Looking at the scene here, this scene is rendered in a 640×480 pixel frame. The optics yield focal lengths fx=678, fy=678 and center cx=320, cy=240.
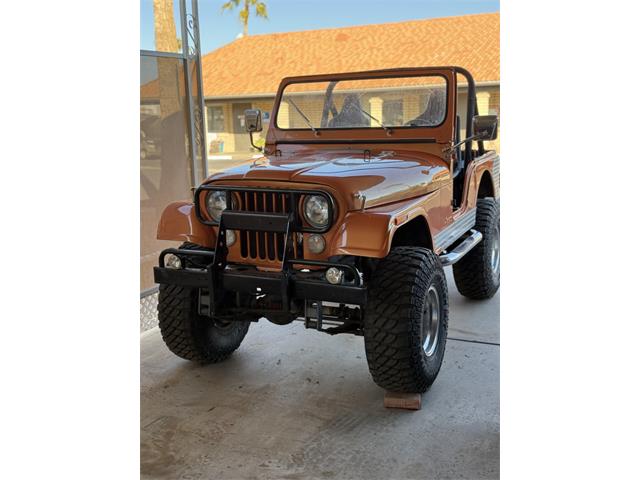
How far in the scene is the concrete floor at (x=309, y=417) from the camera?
3043 millimetres

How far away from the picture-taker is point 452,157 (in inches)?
176

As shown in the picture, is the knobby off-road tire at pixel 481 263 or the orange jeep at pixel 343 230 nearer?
the orange jeep at pixel 343 230

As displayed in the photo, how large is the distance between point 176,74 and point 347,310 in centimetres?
260

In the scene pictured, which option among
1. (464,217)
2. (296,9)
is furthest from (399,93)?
(296,9)

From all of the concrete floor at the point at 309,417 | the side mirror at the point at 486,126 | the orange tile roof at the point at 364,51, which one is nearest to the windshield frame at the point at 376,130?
the side mirror at the point at 486,126

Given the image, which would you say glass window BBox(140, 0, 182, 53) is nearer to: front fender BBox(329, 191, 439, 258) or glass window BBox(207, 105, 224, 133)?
front fender BBox(329, 191, 439, 258)

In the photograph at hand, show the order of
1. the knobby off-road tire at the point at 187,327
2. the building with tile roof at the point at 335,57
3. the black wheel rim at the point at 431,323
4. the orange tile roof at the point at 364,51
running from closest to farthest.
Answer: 1. the black wheel rim at the point at 431,323
2. the knobby off-road tire at the point at 187,327
3. the building with tile roof at the point at 335,57
4. the orange tile roof at the point at 364,51

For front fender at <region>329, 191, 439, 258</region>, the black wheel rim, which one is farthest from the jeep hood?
the black wheel rim

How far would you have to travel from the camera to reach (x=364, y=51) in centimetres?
1730

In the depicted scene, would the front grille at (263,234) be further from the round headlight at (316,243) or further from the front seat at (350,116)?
the front seat at (350,116)

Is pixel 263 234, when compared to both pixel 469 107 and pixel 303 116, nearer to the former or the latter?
pixel 303 116

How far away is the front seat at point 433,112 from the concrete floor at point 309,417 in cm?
149

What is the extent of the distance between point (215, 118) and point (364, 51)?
6410 millimetres

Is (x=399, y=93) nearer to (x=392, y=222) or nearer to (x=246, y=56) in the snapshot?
(x=392, y=222)
